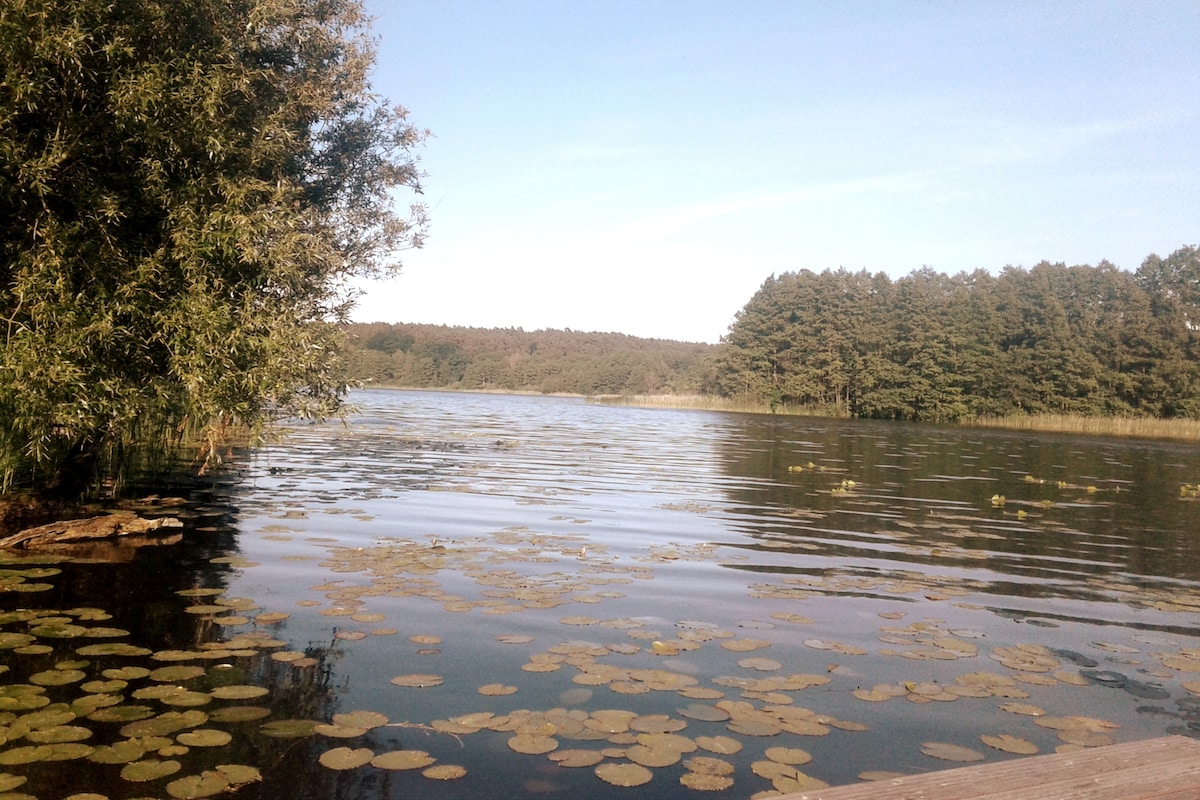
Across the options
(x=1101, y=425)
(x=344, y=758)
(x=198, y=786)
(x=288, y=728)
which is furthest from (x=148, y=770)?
(x=1101, y=425)

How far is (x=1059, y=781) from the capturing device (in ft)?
11.4

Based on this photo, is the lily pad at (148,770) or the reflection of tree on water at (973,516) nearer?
the lily pad at (148,770)

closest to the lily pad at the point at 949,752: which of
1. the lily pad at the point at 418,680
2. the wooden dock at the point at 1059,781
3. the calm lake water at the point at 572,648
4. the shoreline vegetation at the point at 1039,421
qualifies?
the calm lake water at the point at 572,648

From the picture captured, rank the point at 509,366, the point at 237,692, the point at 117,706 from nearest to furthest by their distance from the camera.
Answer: the point at 117,706 → the point at 237,692 → the point at 509,366

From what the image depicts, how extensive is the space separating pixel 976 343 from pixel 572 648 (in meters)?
85.9

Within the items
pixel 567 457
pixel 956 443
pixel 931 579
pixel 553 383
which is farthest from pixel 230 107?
pixel 553 383

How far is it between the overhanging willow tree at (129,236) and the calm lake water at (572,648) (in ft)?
6.26

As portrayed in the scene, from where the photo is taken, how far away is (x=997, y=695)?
6363mm

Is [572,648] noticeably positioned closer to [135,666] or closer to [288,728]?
[288,728]

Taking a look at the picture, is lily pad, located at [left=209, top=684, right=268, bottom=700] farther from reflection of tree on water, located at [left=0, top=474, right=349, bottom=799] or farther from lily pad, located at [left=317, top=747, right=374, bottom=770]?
lily pad, located at [left=317, top=747, right=374, bottom=770]

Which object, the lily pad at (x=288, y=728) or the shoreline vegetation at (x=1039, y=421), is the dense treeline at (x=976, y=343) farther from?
the lily pad at (x=288, y=728)

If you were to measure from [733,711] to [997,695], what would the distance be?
2.25 metres

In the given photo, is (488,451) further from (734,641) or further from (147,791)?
(147,791)

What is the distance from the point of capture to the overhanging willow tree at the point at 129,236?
29.8 feet
